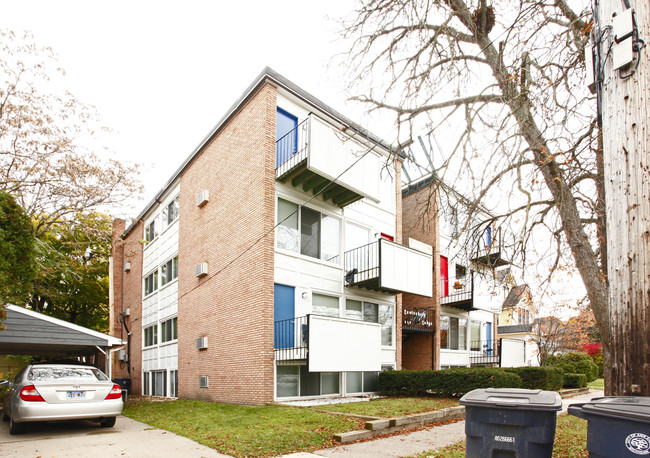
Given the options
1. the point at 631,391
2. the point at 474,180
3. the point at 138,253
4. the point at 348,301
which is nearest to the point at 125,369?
the point at 138,253

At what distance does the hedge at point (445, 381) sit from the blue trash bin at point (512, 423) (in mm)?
9457

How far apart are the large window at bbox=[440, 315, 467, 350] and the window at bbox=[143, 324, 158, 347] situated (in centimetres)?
1280

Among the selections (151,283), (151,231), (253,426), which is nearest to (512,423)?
(253,426)

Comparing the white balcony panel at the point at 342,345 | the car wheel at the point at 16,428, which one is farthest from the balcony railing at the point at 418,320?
the car wheel at the point at 16,428

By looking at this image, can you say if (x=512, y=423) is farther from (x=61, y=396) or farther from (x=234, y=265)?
(x=234, y=265)

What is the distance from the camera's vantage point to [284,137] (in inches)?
547

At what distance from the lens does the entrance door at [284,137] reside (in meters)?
13.8

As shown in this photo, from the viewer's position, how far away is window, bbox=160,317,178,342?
18.9 metres

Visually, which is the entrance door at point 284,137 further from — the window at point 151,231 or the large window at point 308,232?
the window at point 151,231

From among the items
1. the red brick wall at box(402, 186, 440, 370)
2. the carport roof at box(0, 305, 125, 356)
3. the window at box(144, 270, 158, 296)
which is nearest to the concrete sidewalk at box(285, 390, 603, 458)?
the carport roof at box(0, 305, 125, 356)

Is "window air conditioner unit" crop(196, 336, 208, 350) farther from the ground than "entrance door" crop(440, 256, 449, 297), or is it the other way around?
"entrance door" crop(440, 256, 449, 297)

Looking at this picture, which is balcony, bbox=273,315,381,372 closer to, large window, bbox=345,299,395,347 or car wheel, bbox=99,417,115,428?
large window, bbox=345,299,395,347

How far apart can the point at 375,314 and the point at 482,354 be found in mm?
9542

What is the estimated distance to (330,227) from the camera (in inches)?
599
